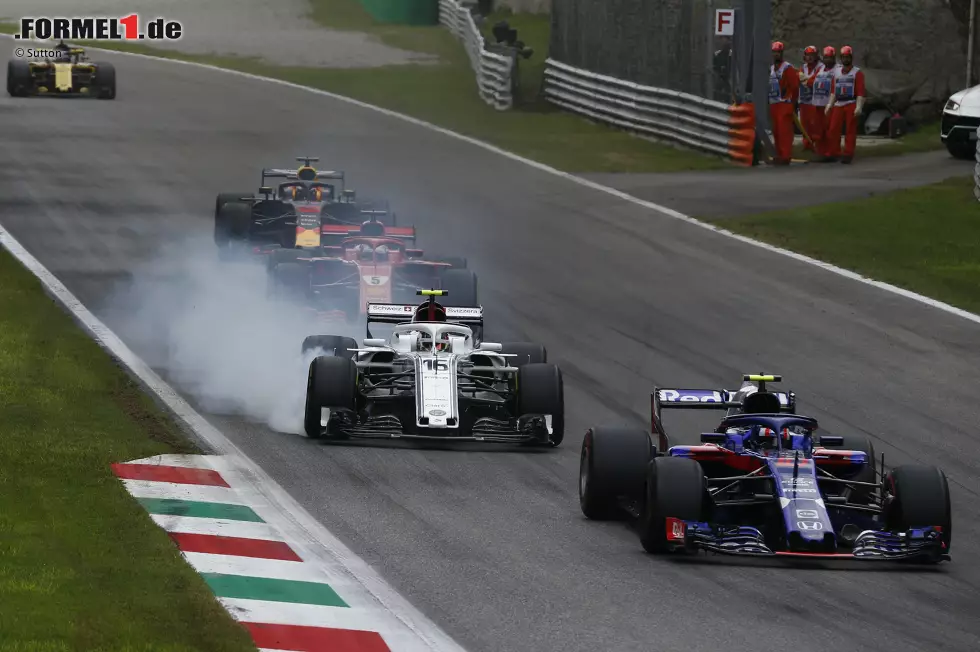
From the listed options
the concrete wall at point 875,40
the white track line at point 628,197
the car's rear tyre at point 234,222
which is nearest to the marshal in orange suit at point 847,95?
the concrete wall at point 875,40

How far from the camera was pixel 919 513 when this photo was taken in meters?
12.5

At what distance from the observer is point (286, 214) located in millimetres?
24812

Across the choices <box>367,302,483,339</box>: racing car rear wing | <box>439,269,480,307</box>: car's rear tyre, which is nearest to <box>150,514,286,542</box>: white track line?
<box>367,302,483,339</box>: racing car rear wing

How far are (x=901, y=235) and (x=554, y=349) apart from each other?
29.1 feet

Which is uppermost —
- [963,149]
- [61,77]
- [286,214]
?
[61,77]

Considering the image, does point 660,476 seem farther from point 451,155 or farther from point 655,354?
point 451,155

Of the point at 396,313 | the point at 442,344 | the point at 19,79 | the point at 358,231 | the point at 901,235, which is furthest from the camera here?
Result: the point at 19,79

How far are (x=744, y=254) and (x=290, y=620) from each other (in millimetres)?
17059

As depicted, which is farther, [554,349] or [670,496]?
[554,349]

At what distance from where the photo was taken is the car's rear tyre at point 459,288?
21.0 m

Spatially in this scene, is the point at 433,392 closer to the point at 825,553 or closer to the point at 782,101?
the point at 825,553

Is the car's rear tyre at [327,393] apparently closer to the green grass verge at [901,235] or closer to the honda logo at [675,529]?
the honda logo at [675,529]

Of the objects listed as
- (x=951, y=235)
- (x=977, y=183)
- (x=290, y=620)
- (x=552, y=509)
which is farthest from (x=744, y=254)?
(x=290, y=620)

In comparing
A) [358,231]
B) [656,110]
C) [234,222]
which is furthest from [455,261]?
[656,110]
